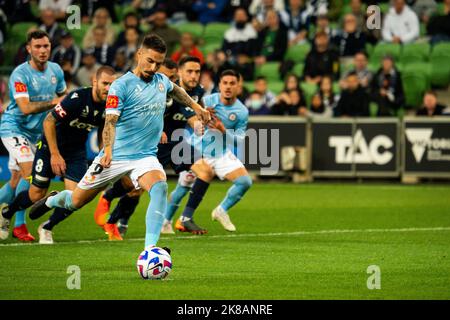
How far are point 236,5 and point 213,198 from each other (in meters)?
7.92

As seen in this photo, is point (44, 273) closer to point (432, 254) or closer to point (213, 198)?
point (432, 254)

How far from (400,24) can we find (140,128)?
1452cm

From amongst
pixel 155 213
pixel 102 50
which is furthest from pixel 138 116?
pixel 102 50

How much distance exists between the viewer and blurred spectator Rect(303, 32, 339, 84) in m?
23.0

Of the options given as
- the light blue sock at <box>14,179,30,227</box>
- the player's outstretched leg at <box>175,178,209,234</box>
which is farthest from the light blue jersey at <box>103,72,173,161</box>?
the player's outstretched leg at <box>175,178,209,234</box>

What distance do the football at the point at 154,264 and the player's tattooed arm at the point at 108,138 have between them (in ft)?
3.28

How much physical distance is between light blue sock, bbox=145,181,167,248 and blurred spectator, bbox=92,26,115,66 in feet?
45.3

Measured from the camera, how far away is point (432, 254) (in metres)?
11.8

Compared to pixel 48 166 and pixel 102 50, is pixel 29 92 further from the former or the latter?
pixel 102 50

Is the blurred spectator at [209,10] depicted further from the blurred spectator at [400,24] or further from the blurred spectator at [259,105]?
the blurred spectator at [259,105]

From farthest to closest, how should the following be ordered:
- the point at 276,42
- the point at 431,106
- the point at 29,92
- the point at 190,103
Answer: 1. the point at 276,42
2. the point at 431,106
3. the point at 29,92
4. the point at 190,103

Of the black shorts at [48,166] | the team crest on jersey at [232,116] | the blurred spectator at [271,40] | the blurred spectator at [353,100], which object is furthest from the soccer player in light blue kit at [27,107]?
the blurred spectator at [271,40]

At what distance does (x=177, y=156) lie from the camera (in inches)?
569
